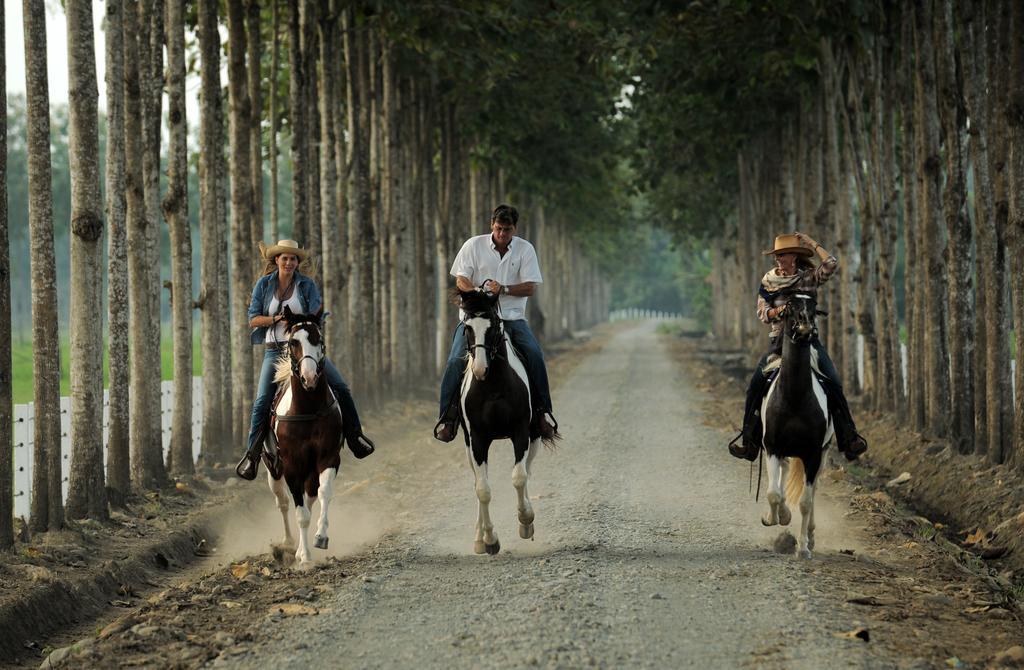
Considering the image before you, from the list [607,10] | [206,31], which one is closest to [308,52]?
[206,31]

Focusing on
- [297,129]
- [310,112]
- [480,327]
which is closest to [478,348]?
[480,327]

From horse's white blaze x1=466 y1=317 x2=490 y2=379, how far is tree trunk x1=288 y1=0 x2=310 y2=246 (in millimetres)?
8706

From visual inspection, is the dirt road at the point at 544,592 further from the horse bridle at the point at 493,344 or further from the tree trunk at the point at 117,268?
the horse bridle at the point at 493,344

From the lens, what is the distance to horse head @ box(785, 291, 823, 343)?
32.0ft

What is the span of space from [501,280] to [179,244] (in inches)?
227

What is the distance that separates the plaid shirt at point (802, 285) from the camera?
10.1 m

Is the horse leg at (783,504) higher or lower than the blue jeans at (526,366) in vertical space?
lower

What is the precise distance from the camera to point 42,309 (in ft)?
35.7

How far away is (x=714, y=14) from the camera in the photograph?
20703 mm

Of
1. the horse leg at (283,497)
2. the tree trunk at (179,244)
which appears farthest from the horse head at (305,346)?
the tree trunk at (179,244)

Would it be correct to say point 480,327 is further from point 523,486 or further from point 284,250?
point 284,250

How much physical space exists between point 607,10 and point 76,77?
1191 centimetres

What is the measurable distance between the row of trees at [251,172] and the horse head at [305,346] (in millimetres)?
2277

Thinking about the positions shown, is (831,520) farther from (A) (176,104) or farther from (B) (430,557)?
(A) (176,104)
